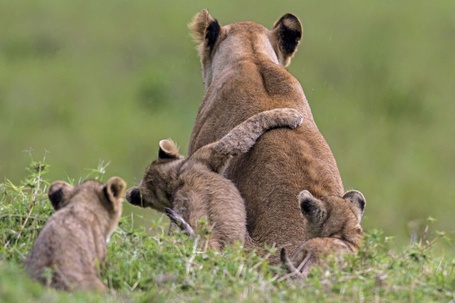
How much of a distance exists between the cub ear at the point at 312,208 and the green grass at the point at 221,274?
1.25 feet

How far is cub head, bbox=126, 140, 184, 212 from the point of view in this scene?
822cm

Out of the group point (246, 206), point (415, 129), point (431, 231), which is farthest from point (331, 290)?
point (415, 129)

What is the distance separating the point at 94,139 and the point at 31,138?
0.86m

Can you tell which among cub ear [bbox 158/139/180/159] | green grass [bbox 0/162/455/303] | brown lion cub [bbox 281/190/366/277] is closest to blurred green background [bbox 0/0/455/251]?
cub ear [bbox 158/139/180/159]

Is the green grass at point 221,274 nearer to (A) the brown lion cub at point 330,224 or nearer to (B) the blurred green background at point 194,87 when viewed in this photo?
(A) the brown lion cub at point 330,224

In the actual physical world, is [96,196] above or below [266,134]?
below

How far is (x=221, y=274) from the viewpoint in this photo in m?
6.78

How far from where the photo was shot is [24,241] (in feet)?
25.0

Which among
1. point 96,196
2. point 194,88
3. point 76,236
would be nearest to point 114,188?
point 96,196

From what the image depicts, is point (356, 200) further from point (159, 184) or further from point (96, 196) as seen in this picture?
point (96, 196)

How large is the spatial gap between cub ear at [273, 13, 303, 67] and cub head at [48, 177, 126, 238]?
3.13 meters

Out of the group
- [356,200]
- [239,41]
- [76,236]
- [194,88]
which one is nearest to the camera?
[76,236]

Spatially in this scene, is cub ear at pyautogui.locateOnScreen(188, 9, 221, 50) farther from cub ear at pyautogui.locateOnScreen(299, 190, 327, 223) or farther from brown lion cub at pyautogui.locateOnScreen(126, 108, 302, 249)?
cub ear at pyautogui.locateOnScreen(299, 190, 327, 223)

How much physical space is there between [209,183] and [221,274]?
1283 millimetres
